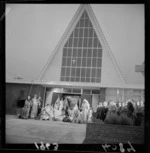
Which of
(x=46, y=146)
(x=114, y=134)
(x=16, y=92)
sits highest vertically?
(x=16, y=92)

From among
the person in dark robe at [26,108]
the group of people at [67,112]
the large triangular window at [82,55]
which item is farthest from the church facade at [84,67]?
the person in dark robe at [26,108]

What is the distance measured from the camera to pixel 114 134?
277 cm

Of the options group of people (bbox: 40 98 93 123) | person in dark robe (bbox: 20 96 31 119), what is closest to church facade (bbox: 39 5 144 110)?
group of people (bbox: 40 98 93 123)

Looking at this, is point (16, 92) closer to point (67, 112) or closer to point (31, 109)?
point (31, 109)

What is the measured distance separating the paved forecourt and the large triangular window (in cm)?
74

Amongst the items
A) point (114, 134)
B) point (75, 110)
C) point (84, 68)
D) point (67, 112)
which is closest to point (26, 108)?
point (67, 112)

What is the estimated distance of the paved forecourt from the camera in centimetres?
282

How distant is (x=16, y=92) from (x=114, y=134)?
5.41ft

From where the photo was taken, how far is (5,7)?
3010mm

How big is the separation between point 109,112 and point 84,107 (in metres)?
0.39

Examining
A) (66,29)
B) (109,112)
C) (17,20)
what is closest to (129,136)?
(109,112)
